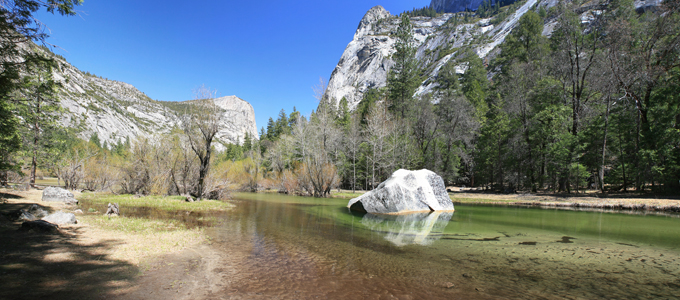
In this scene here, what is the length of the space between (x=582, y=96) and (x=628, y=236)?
24.4 meters

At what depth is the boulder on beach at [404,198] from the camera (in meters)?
15.7

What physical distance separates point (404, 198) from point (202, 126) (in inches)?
530

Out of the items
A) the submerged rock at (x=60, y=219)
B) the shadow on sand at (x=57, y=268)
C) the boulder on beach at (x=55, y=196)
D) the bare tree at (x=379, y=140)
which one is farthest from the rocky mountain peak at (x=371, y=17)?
the shadow on sand at (x=57, y=268)

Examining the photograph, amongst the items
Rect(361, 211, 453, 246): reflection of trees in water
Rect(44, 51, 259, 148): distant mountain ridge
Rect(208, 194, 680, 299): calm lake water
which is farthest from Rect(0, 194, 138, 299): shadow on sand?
Rect(44, 51, 259, 148): distant mountain ridge

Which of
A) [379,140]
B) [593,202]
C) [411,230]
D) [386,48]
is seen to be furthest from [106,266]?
[386,48]

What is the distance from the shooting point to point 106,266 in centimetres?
486

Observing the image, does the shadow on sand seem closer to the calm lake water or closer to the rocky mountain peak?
the calm lake water

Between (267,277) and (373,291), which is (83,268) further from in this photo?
(373,291)

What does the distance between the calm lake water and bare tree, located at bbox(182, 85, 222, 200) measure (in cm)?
807

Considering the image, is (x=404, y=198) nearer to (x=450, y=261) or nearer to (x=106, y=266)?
(x=450, y=261)

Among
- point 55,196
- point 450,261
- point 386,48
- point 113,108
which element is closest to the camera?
point 450,261

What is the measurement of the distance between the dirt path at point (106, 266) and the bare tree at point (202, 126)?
411 inches

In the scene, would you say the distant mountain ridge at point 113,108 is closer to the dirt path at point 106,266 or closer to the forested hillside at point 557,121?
the forested hillside at point 557,121

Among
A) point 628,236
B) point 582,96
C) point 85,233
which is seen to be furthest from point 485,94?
point 85,233
